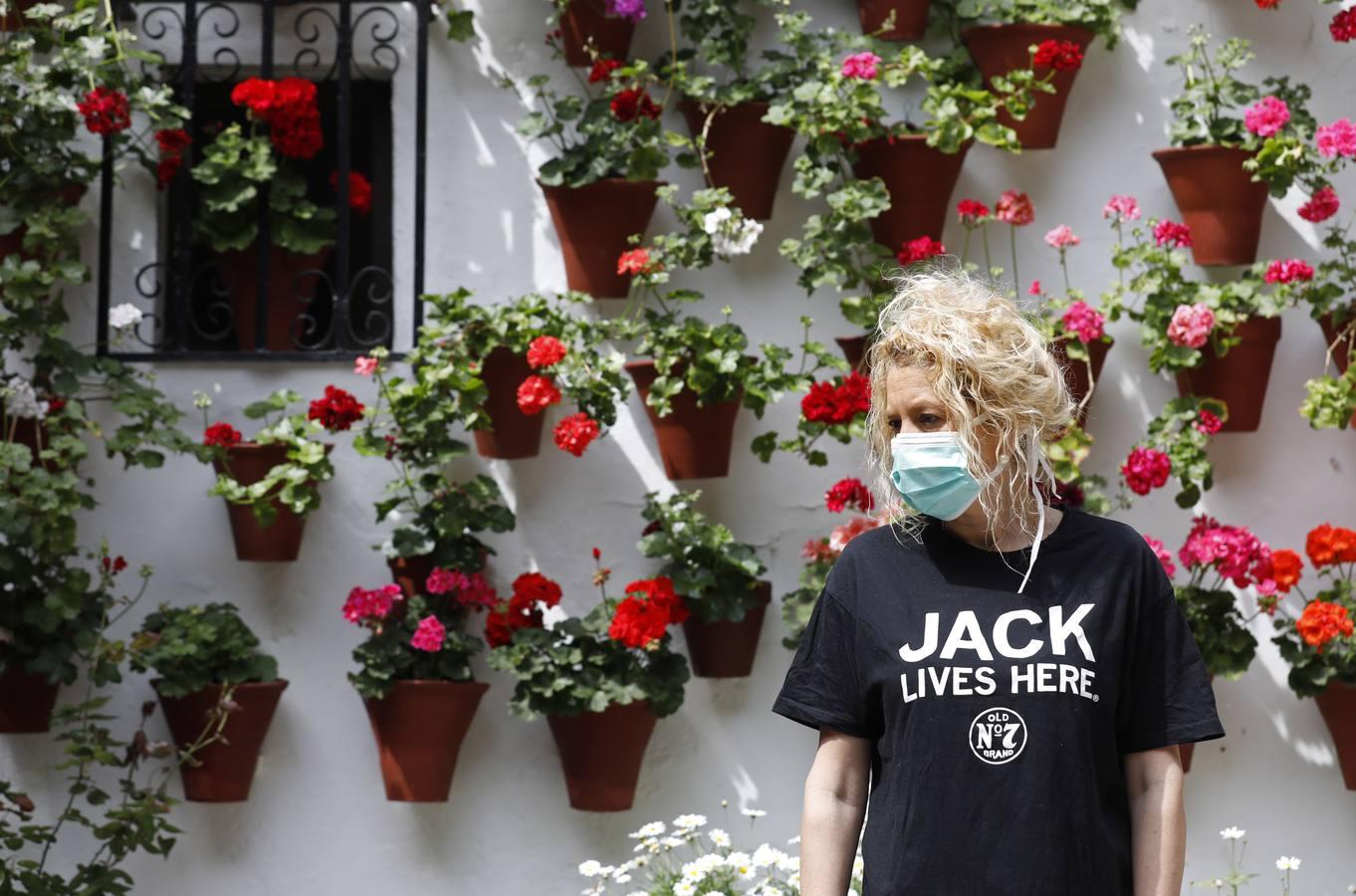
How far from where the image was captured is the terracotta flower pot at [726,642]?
11.5ft

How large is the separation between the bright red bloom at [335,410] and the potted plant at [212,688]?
51 centimetres

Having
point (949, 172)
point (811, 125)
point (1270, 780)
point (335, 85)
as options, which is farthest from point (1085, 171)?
point (335, 85)

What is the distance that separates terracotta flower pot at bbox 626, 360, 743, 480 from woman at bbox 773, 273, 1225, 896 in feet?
5.32

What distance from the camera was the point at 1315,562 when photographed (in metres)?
3.40

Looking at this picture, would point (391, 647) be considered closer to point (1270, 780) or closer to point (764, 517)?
point (764, 517)

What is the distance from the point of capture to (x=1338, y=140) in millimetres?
3434

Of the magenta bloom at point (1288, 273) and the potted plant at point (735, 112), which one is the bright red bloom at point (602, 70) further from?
the magenta bloom at point (1288, 273)

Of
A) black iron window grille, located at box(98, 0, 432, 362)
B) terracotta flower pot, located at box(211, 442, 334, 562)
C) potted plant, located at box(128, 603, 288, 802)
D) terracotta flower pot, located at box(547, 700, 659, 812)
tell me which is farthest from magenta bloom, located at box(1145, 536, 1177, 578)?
potted plant, located at box(128, 603, 288, 802)

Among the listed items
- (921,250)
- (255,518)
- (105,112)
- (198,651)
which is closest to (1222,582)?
(921,250)

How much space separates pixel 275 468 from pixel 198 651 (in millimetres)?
431

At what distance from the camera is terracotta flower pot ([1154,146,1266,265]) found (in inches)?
139

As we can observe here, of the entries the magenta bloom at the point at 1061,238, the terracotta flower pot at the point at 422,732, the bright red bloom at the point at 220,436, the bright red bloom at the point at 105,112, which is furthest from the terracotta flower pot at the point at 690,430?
the bright red bloom at the point at 105,112

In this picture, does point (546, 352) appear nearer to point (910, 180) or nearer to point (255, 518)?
point (255, 518)

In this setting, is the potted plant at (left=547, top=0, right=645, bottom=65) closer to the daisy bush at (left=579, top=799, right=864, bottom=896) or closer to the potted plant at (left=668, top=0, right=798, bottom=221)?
the potted plant at (left=668, top=0, right=798, bottom=221)
